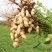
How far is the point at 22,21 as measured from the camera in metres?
0.76

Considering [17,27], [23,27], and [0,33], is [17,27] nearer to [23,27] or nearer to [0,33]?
[23,27]

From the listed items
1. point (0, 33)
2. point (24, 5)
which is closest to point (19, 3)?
point (24, 5)

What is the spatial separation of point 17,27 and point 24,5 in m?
0.07

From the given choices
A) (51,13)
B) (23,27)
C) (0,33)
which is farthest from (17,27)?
(0,33)

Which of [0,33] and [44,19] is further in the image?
[0,33]

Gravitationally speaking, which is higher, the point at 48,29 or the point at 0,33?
the point at 48,29

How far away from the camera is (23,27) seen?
77 centimetres

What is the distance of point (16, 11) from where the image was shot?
0.79 metres

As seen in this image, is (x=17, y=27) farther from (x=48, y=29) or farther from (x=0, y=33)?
(x=0, y=33)

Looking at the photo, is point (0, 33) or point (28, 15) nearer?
point (28, 15)

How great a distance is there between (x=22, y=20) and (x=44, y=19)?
0.08 meters

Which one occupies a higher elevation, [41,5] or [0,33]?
[41,5]

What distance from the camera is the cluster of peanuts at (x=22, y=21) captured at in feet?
2.47

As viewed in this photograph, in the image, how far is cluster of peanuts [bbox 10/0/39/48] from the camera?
753 millimetres
